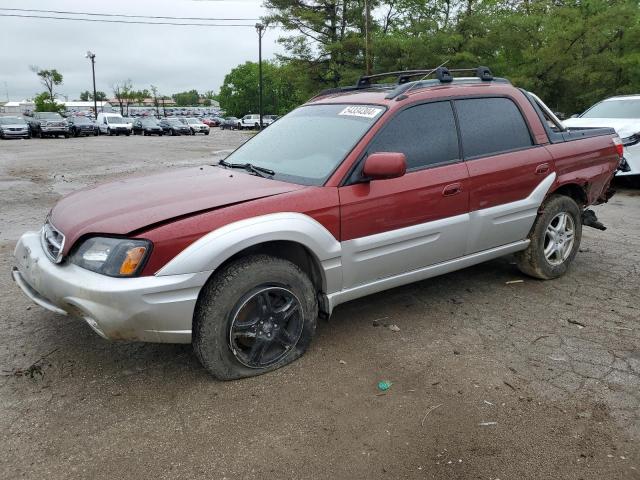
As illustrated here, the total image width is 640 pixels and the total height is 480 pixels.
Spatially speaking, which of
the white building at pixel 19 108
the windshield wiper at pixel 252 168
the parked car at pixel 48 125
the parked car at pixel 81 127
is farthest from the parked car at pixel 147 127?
the white building at pixel 19 108

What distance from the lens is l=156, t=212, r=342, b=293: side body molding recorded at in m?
2.91

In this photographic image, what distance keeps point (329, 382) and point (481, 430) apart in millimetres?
908

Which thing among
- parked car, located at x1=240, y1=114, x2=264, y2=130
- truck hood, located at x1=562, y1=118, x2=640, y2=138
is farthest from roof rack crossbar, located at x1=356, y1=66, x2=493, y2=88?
parked car, located at x1=240, y1=114, x2=264, y2=130

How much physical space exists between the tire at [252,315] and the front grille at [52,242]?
2.87 feet

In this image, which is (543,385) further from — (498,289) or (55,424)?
(55,424)

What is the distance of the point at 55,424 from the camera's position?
280cm

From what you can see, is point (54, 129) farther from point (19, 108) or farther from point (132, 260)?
point (19, 108)

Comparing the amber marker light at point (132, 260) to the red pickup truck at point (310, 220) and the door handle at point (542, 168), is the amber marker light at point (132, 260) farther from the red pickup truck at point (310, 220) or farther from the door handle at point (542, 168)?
the door handle at point (542, 168)

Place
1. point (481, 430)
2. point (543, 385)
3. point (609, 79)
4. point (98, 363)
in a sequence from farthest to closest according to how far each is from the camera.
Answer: point (609, 79) < point (98, 363) < point (543, 385) < point (481, 430)

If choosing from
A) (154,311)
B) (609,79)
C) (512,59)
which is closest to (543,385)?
(154,311)

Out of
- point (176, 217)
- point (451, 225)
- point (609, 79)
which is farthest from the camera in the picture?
point (609, 79)

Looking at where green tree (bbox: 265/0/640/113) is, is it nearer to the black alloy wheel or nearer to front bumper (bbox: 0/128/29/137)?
the black alloy wheel

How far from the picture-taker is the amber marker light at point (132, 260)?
2.83m

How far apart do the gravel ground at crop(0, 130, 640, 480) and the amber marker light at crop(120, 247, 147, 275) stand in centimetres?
77
